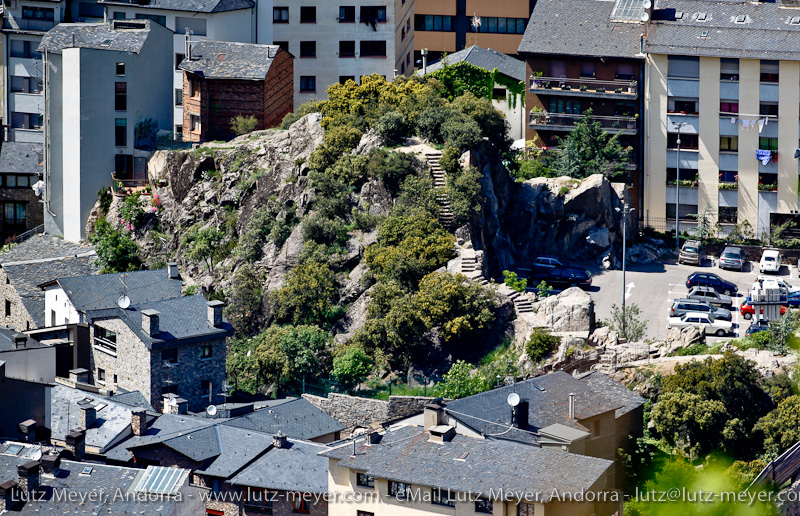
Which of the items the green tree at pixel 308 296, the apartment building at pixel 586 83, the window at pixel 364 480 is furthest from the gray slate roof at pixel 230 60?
the window at pixel 364 480

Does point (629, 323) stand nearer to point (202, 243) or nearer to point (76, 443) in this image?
point (202, 243)

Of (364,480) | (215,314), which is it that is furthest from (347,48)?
(364,480)

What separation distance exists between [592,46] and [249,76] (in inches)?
914

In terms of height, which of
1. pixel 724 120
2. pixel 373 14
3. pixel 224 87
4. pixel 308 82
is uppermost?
pixel 373 14

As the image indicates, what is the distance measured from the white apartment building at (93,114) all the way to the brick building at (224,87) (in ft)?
9.18

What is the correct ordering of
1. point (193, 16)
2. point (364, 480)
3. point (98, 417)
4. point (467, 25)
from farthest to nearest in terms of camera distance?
point (467, 25), point (193, 16), point (98, 417), point (364, 480)

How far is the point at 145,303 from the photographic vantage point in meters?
72.6

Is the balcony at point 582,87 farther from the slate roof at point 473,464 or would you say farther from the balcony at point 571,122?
the slate roof at point 473,464

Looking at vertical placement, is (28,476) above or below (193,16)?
below

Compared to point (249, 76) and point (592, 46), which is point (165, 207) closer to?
point (249, 76)

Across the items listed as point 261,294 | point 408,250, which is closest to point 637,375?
point 408,250

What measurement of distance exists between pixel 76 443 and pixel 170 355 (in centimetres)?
1085

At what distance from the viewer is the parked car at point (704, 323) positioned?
72438mm

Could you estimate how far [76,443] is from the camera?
59500 millimetres
